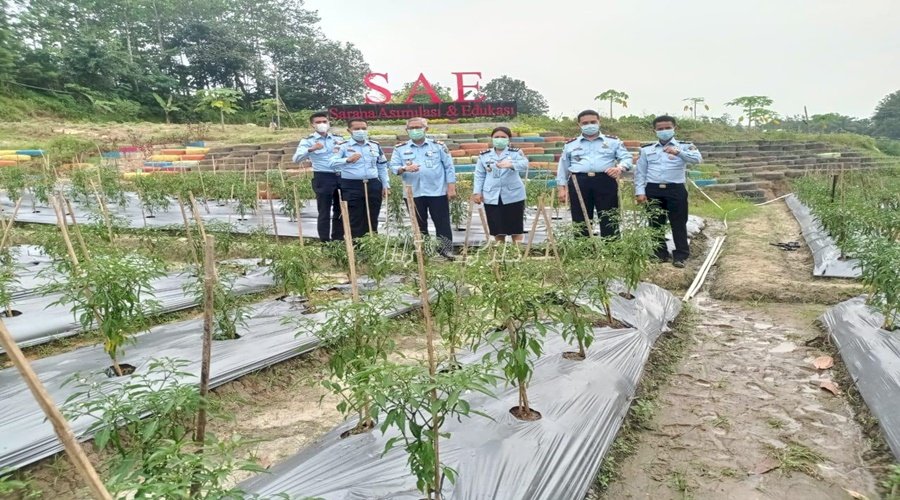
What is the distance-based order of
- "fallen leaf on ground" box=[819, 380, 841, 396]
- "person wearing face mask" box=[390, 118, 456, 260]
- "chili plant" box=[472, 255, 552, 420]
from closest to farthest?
"chili plant" box=[472, 255, 552, 420] → "fallen leaf on ground" box=[819, 380, 841, 396] → "person wearing face mask" box=[390, 118, 456, 260]

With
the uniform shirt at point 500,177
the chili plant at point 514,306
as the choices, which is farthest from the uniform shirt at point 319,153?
the chili plant at point 514,306

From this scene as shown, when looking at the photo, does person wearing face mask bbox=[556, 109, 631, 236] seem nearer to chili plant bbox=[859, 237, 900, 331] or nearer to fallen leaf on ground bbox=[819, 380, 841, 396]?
chili plant bbox=[859, 237, 900, 331]

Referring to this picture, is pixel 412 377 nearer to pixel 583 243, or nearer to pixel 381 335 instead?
pixel 381 335

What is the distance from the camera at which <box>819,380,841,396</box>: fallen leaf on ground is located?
3.06 m

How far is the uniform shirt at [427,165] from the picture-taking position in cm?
546

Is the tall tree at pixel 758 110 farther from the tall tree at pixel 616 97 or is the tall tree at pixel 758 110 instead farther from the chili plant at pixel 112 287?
the chili plant at pixel 112 287

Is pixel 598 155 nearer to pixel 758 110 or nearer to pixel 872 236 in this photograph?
pixel 872 236

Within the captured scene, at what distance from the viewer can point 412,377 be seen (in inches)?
64.3

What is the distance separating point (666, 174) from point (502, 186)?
5.31 feet

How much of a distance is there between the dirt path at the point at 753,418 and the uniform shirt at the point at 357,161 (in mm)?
3304

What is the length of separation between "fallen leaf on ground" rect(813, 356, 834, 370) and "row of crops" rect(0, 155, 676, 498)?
1181mm

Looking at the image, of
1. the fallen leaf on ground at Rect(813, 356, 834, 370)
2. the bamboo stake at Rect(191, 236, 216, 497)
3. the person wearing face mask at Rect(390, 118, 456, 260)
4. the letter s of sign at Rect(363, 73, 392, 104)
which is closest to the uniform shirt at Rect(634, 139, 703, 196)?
the person wearing face mask at Rect(390, 118, 456, 260)

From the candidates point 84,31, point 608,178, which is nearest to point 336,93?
point 84,31

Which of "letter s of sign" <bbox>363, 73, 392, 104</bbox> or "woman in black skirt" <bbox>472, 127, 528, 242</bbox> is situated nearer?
"woman in black skirt" <bbox>472, 127, 528, 242</bbox>
